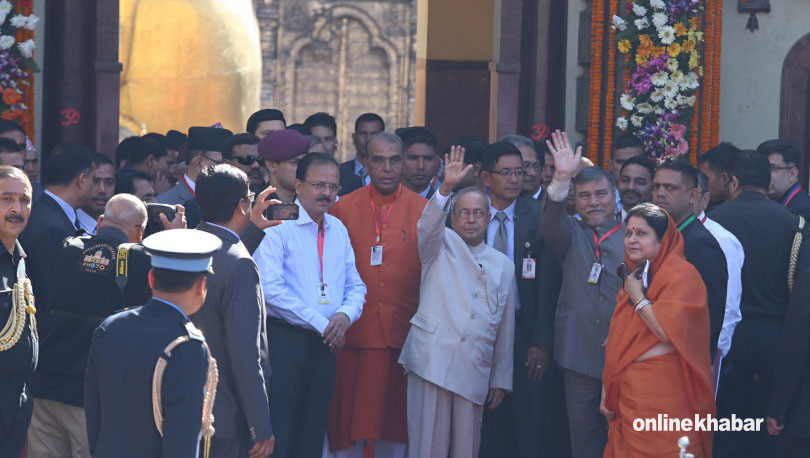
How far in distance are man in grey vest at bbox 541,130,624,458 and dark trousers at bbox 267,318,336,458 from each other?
1.35 metres

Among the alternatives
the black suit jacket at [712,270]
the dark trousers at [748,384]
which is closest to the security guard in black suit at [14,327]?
the black suit jacket at [712,270]

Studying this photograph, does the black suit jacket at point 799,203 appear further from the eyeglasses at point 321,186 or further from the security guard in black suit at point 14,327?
the security guard in black suit at point 14,327

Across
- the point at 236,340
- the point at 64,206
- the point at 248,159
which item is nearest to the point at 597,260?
the point at 248,159

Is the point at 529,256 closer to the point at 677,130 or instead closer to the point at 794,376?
the point at 794,376

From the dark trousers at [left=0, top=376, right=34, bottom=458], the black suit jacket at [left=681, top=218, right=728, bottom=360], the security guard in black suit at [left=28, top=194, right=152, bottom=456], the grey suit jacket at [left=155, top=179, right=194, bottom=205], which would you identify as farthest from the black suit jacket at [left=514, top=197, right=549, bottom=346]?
the dark trousers at [left=0, top=376, right=34, bottom=458]

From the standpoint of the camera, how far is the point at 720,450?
24.2ft

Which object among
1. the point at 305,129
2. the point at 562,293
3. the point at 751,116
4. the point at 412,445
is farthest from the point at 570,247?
the point at 751,116

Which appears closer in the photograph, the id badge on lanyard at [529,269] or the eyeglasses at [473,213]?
the eyeglasses at [473,213]

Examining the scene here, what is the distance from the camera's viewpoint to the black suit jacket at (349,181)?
9.21 metres

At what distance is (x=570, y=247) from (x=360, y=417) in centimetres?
153

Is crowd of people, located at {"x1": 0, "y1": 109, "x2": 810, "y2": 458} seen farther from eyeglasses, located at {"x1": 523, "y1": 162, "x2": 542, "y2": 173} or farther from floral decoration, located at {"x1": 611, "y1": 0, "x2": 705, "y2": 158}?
floral decoration, located at {"x1": 611, "y1": 0, "x2": 705, "y2": 158}

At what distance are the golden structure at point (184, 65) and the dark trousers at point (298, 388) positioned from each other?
25.3 feet

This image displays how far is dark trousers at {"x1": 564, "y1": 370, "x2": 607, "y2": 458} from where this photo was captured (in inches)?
271

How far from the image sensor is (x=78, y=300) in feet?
19.1
